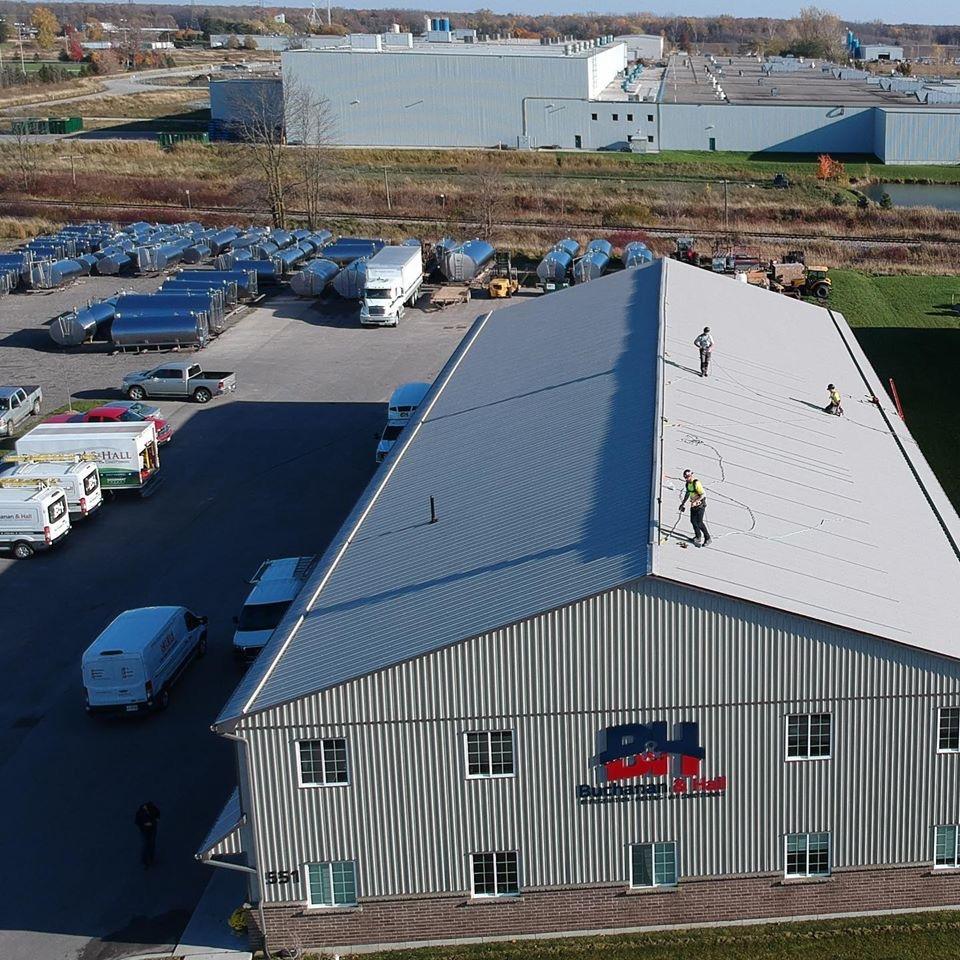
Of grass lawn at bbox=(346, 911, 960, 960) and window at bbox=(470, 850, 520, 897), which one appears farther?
window at bbox=(470, 850, 520, 897)

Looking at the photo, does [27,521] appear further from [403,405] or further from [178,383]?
[178,383]

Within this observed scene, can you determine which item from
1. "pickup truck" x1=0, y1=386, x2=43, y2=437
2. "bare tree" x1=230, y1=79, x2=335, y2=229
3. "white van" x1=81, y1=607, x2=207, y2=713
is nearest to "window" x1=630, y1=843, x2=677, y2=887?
"white van" x1=81, y1=607, x2=207, y2=713

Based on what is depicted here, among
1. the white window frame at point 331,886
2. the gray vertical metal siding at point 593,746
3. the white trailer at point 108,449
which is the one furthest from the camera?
the white trailer at point 108,449

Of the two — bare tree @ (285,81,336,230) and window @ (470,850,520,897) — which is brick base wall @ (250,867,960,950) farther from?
bare tree @ (285,81,336,230)

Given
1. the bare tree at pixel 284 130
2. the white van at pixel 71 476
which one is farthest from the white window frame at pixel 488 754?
the bare tree at pixel 284 130

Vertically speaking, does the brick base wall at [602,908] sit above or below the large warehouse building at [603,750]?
below

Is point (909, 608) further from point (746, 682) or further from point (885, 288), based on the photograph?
point (885, 288)

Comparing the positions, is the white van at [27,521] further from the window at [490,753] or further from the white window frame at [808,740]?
the white window frame at [808,740]
